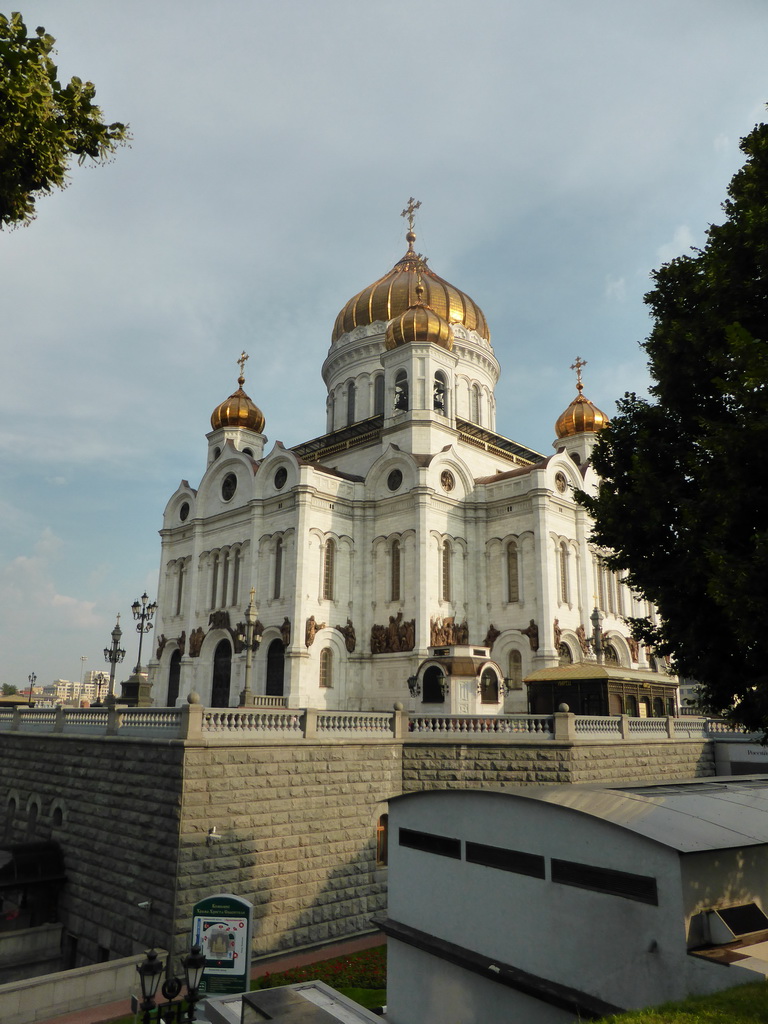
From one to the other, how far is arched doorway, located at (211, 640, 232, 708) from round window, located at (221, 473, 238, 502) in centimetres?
740

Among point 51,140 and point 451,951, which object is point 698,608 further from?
point 51,140

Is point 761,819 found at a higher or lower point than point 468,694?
lower

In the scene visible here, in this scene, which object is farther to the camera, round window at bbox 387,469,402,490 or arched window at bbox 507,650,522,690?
round window at bbox 387,469,402,490

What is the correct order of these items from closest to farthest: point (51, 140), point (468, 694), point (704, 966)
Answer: point (704, 966) < point (51, 140) < point (468, 694)

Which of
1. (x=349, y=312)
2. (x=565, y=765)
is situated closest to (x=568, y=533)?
(x=565, y=765)

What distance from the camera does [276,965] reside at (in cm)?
1622

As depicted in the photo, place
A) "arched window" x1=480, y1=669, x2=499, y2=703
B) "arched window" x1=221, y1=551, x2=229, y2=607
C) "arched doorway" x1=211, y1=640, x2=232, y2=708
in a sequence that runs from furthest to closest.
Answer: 1. "arched window" x1=221, y1=551, x2=229, y2=607
2. "arched doorway" x1=211, y1=640, x2=232, y2=708
3. "arched window" x1=480, y1=669, x2=499, y2=703

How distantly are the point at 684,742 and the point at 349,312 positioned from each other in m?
30.7

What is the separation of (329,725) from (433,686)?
8.98 meters

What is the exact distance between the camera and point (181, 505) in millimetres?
40250

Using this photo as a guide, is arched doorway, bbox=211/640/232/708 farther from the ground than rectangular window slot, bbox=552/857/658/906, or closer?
farther from the ground

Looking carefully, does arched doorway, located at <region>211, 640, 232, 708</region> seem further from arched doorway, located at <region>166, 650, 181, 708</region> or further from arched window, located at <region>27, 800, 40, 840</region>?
arched window, located at <region>27, 800, 40, 840</region>

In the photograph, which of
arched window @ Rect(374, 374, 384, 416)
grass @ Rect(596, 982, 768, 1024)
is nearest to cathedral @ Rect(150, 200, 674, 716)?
arched window @ Rect(374, 374, 384, 416)

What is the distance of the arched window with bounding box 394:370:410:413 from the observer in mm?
36844
